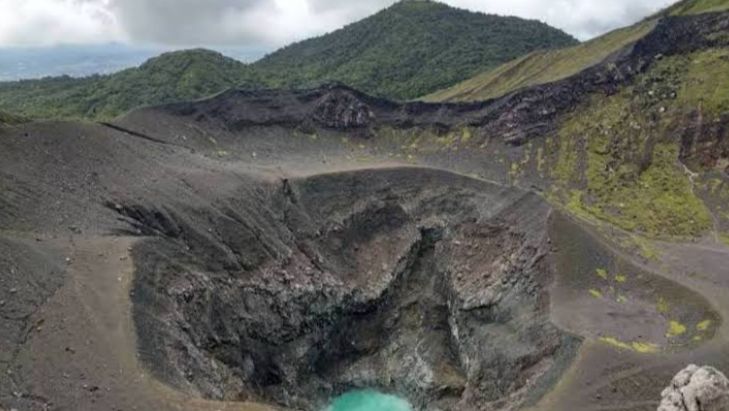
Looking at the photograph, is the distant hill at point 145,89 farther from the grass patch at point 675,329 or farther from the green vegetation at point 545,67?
the grass patch at point 675,329

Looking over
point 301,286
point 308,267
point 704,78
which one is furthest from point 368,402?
point 704,78

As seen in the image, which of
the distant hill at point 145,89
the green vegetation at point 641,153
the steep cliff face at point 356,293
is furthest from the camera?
the distant hill at point 145,89

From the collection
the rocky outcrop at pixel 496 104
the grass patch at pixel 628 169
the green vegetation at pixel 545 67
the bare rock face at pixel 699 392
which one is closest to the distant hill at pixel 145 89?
the rocky outcrop at pixel 496 104

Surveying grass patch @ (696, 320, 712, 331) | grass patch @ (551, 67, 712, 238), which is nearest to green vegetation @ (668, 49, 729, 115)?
grass patch @ (551, 67, 712, 238)

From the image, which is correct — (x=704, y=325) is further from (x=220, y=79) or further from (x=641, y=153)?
(x=220, y=79)

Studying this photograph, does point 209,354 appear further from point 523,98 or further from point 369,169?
point 523,98

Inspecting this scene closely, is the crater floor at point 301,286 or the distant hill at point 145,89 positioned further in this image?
the distant hill at point 145,89
